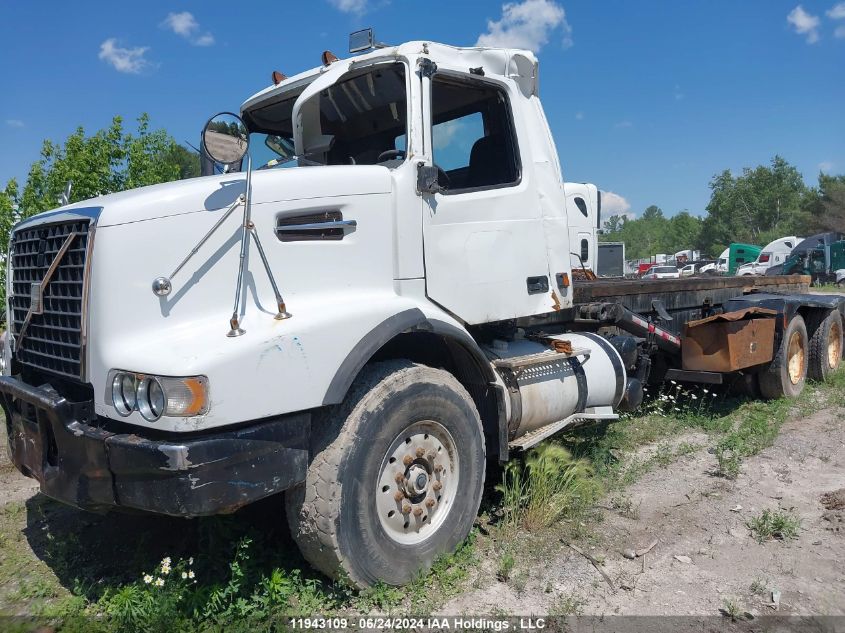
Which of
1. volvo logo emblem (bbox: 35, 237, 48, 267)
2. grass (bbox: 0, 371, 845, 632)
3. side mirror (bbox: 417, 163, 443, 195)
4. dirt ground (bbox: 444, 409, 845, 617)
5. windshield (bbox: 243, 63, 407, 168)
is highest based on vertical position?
windshield (bbox: 243, 63, 407, 168)

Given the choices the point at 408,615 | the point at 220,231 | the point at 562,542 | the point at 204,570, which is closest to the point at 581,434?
the point at 562,542

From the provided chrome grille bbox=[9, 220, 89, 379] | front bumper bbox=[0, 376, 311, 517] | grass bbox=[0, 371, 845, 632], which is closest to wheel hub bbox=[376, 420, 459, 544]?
grass bbox=[0, 371, 845, 632]

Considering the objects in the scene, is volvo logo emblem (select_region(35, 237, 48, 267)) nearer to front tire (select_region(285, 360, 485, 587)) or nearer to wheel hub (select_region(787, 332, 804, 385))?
front tire (select_region(285, 360, 485, 587))

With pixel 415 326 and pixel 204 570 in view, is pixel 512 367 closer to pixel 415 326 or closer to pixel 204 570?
pixel 415 326

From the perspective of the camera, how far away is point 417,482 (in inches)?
134

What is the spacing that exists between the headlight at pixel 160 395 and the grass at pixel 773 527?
3477mm

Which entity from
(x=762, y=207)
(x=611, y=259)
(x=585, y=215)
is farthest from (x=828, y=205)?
(x=585, y=215)

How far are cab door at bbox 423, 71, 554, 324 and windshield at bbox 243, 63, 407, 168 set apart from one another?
250 millimetres

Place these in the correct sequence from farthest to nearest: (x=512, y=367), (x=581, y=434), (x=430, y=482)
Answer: (x=581, y=434)
(x=512, y=367)
(x=430, y=482)

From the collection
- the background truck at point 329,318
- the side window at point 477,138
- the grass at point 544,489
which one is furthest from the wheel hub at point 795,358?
the side window at point 477,138

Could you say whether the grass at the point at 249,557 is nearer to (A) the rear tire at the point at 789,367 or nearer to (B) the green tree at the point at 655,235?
(A) the rear tire at the point at 789,367

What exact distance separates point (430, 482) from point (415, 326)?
2.87 feet

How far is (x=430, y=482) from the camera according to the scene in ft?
11.6

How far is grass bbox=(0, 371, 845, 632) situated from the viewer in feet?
10.3
